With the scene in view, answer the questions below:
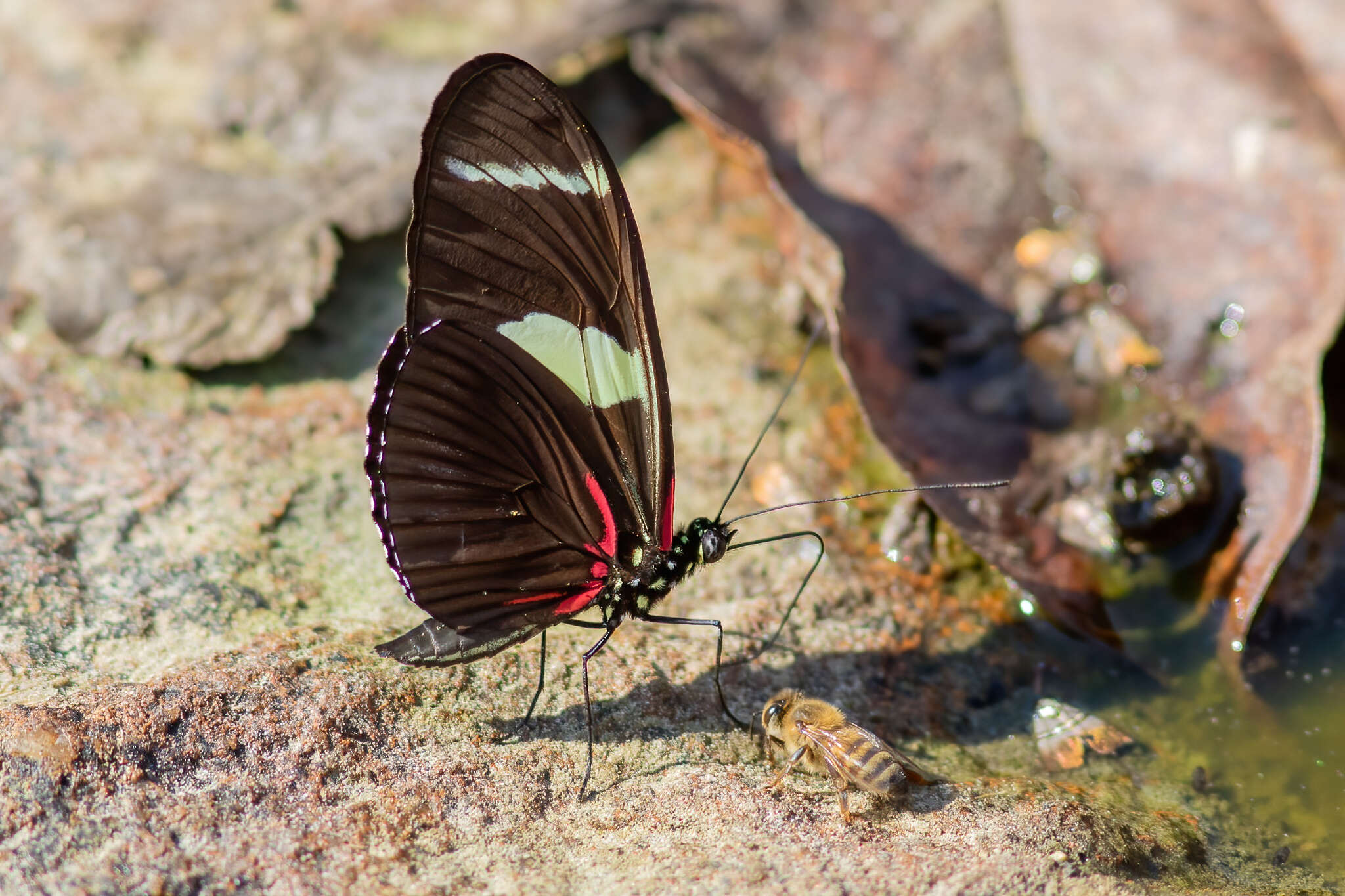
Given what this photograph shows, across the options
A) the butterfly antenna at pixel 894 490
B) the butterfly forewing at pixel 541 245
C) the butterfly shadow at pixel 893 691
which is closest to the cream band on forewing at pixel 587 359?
the butterfly forewing at pixel 541 245

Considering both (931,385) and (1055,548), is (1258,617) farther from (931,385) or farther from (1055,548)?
(931,385)

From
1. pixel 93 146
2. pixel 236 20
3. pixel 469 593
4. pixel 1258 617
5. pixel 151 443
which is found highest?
pixel 236 20

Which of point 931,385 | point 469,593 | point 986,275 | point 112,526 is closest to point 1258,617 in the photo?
point 931,385

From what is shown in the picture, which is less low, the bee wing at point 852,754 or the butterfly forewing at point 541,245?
the butterfly forewing at point 541,245

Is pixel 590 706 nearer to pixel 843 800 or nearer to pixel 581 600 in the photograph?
pixel 581 600

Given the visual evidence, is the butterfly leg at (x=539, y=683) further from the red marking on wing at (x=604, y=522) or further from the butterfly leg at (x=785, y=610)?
the butterfly leg at (x=785, y=610)
